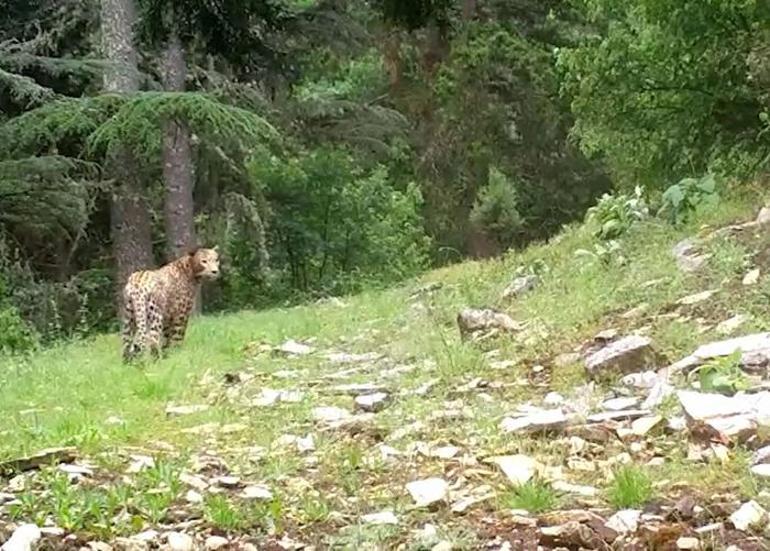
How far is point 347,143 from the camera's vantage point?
1992 centimetres

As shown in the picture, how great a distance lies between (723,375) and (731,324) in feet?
4.13

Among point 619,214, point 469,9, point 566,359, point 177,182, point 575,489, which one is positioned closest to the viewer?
point 575,489

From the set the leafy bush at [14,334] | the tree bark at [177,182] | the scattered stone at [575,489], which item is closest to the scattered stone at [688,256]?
the scattered stone at [575,489]

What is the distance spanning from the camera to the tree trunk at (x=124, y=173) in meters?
14.8

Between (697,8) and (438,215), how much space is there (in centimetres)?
1334

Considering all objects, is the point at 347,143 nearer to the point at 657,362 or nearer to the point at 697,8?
the point at 697,8

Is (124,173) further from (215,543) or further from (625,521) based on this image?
(625,521)

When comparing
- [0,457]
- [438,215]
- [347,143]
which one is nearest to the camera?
[0,457]

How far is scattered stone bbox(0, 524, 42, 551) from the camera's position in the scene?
3.91m

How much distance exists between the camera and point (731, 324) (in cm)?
652

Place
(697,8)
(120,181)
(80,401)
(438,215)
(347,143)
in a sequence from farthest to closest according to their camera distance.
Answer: (438,215) < (347,143) < (120,181) < (697,8) < (80,401)

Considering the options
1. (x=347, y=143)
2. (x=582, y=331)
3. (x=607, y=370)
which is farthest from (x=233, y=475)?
(x=347, y=143)

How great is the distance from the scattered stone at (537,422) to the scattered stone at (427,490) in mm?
706

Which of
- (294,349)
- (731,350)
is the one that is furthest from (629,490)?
(294,349)
